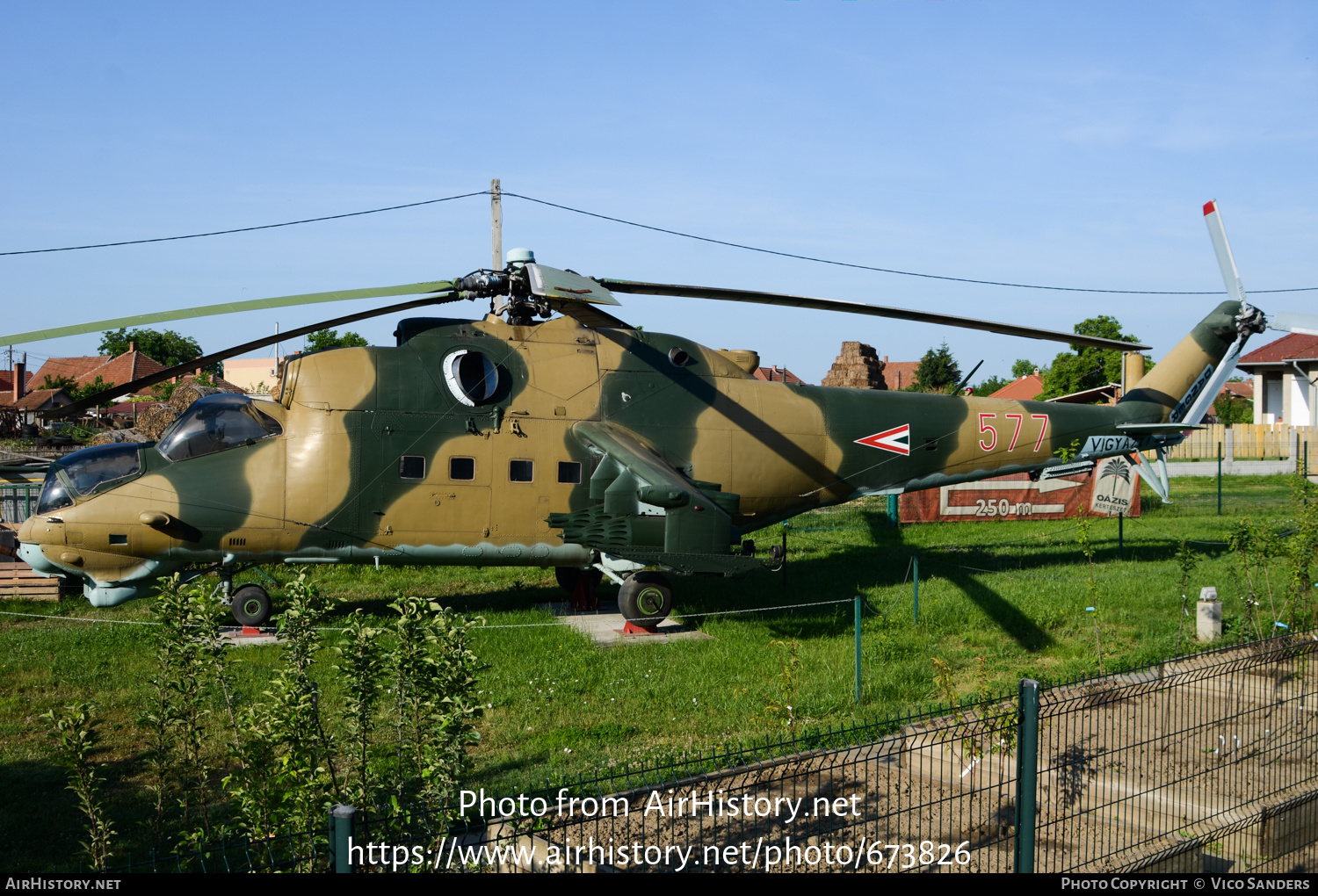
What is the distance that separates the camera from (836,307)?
13.0 meters

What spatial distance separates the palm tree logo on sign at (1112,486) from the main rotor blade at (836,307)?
448 inches

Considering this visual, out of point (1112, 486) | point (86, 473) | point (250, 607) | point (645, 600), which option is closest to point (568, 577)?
point (645, 600)

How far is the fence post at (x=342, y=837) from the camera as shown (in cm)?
422

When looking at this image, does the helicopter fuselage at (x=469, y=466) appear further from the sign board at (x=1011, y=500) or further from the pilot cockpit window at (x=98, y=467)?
the sign board at (x=1011, y=500)

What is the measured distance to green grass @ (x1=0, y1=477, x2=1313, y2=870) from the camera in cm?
891

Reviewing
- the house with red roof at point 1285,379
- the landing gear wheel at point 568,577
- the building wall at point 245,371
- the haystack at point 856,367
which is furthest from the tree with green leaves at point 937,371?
the landing gear wheel at point 568,577

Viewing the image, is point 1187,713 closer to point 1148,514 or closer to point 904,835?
point 904,835

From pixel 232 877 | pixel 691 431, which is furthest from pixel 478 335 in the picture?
pixel 232 877

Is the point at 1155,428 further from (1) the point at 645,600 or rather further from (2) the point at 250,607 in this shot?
(2) the point at 250,607

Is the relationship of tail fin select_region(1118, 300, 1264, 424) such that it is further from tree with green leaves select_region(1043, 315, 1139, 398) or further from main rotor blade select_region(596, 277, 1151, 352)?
tree with green leaves select_region(1043, 315, 1139, 398)

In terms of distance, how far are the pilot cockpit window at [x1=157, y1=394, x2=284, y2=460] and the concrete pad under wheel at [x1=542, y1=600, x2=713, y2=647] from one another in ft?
16.9

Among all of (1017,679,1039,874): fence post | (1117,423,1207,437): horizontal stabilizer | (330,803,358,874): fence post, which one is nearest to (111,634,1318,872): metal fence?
(1017,679,1039,874): fence post

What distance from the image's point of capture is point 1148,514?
25.6 meters

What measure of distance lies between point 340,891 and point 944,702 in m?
7.82
